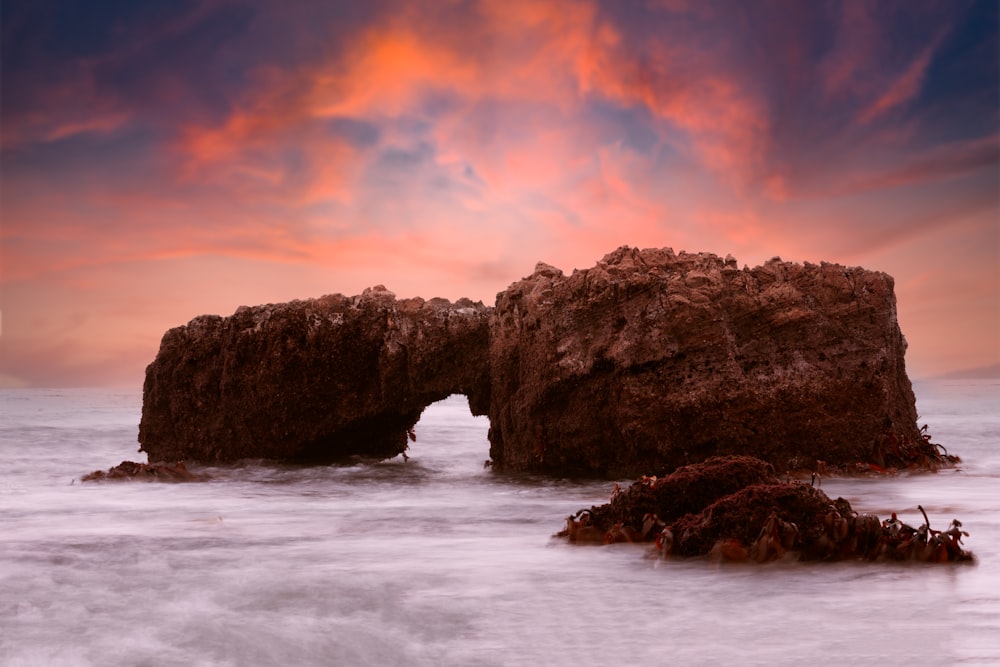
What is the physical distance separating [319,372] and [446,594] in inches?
247

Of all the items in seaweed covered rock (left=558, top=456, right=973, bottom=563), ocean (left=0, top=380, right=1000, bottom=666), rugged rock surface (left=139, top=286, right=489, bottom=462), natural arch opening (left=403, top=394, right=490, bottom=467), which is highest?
rugged rock surface (left=139, top=286, right=489, bottom=462)

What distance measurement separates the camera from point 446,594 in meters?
4.33

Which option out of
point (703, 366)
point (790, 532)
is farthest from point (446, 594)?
point (703, 366)

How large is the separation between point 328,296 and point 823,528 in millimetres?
7038

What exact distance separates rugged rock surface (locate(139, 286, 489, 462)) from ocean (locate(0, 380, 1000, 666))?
2.98 metres

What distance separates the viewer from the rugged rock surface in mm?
10125

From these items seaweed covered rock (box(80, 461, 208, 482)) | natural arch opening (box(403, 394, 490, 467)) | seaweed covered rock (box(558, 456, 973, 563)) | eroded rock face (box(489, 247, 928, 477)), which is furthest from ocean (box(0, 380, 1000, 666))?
natural arch opening (box(403, 394, 490, 467))

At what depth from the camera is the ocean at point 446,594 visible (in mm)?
3574

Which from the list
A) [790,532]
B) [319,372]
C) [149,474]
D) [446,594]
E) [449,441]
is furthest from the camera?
[449,441]

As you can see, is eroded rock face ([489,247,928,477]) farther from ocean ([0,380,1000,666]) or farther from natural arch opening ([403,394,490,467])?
natural arch opening ([403,394,490,467])

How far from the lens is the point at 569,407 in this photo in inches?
342

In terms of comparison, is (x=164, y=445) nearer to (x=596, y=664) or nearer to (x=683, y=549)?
(x=683, y=549)

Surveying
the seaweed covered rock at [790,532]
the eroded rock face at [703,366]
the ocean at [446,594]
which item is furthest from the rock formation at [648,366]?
the seaweed covered rock at [790,532]

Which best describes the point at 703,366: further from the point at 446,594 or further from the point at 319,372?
the point at 446,594
